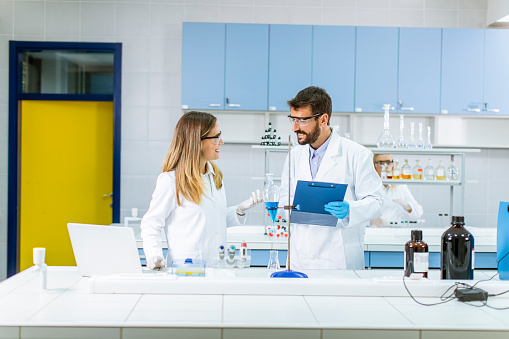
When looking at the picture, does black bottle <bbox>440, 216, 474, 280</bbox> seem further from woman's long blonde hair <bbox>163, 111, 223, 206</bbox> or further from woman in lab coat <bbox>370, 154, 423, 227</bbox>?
woman in lab coat <bbox>370, 154, 423, 227</bbox>

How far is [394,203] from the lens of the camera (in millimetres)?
4266

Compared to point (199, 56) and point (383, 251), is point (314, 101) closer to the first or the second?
point (383, 251)

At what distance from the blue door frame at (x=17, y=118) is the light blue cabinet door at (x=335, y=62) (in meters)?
1.69

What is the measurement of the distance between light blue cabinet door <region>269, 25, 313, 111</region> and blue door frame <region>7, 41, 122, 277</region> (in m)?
1.34

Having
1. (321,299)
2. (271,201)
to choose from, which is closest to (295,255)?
(271,201)

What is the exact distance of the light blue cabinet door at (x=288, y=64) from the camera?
14.1 ft

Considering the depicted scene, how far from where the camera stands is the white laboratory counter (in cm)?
146

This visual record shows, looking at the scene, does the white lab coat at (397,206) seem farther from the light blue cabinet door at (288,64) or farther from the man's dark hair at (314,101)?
the man's dark hair at (314,101)

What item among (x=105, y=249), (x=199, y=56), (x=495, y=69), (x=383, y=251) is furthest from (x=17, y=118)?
(x=495, y=69)

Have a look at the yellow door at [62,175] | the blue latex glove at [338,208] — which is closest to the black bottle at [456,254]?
the blue latex glove at [338,208]

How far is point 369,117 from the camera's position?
461 cm

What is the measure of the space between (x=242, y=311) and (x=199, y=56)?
3.01 meters

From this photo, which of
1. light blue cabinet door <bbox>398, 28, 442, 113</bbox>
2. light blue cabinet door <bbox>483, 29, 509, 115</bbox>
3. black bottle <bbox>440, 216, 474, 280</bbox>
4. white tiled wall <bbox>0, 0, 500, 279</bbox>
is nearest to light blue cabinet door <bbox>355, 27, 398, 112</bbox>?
light blue cabinet door <bbox>398, 28, 442, 113</bbox>

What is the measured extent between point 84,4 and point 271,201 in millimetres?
3033
